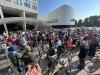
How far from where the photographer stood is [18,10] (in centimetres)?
4547

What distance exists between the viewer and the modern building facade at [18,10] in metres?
36.2

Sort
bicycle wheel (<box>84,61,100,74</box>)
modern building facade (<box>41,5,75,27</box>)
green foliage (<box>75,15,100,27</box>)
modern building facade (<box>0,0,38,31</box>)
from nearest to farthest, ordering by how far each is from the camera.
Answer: bicycle wheel (<box>84,61,100,74</box>)
modern building facade (<box>0,0,38,31</box>)
modern building facade (<box>41,5,75,27</box>)
green foliage (<box>75,15,100,27</box>)

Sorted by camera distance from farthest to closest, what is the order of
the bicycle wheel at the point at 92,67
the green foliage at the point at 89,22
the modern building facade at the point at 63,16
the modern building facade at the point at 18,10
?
the green foliage at the point at 89,22, the modern building facade at the point at 63,16, the modern building facade at the point at 18,10, the bicycle wheel at the point at 92,67

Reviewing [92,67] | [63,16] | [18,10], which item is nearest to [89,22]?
[63,16]

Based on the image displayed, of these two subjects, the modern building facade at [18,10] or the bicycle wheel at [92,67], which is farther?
the modern building facade at [18,10]

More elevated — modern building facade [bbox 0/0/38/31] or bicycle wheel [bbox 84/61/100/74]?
modern building facade [bbox 0/0/38/31]

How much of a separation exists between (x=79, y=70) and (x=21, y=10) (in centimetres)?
4154

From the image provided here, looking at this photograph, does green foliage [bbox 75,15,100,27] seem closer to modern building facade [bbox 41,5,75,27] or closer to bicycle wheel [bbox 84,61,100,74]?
modern building facade [bbox 41,5,75,27]

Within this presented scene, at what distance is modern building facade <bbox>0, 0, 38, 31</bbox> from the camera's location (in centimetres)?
3616

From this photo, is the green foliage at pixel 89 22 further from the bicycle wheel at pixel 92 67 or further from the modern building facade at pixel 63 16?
the bicycle wheel at pixel 92 67

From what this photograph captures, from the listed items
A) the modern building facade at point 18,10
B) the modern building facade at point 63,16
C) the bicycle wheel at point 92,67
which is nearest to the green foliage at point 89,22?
the modern building facade at point 63,16

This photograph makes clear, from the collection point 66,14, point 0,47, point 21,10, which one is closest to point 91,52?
point 0,47

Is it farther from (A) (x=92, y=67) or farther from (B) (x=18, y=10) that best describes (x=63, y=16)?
(A) (x=92, y=67)

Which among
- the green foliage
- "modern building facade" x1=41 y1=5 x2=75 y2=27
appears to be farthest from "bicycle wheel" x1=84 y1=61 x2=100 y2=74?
the green foliage
